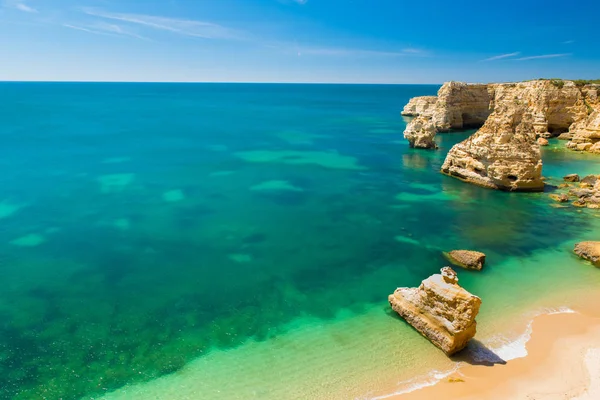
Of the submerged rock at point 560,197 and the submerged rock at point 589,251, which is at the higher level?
the submerged rock at point 560,197

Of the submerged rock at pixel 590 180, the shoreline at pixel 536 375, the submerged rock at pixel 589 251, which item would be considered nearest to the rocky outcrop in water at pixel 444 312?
the shoreline at pixel 536 375

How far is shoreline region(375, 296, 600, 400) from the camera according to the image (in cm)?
1100

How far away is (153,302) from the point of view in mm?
15984

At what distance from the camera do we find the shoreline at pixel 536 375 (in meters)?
11.0

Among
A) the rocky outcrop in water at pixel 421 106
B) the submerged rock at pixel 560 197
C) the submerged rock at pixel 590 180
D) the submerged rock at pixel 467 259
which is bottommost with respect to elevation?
the submerged rock at pixel 467 259

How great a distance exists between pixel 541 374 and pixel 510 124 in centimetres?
2445

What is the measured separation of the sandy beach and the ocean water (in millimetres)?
844

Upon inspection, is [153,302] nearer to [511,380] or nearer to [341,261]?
[341,261]

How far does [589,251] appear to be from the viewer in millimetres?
19453

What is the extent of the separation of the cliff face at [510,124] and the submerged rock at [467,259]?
14.8m

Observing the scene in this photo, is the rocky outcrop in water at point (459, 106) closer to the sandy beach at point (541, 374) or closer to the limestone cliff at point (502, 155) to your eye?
the limestone cliff at point (502, 155)

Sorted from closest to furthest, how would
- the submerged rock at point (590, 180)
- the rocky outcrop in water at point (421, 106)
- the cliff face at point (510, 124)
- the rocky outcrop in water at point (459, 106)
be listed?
the cliff face at point (510, 124)
the submerged rock at point (590, 180)
the rocky outcrop in water at point (459, 106)
the rocky outcrop in water at point (421, 106)

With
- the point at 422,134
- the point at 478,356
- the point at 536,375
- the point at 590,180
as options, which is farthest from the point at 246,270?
the point at 422,134

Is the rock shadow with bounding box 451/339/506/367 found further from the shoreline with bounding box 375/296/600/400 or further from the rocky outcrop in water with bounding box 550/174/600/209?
the rocky outcrop in water with bounding box 550/174/600/209
